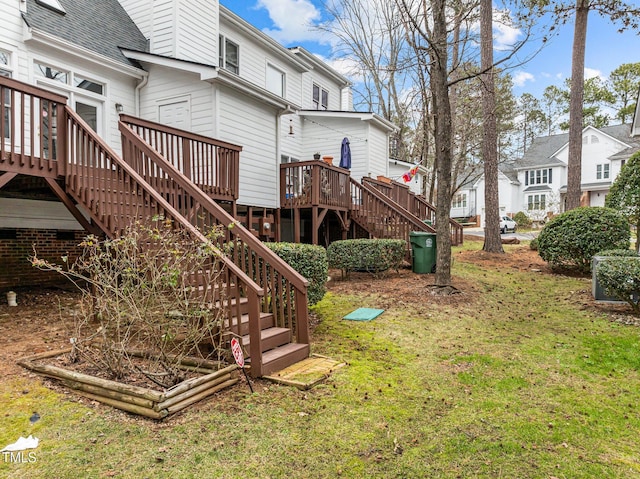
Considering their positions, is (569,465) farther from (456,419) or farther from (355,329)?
(355,329)

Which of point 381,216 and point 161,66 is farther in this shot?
point 381,216

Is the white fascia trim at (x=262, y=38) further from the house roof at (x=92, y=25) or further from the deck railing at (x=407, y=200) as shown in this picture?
the deck railing at (x=407, y=200)

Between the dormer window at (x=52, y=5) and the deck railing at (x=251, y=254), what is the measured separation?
4642mm

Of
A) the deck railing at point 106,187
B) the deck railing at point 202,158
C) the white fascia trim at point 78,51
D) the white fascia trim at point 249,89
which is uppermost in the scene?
the white fascia trim at point 78,51

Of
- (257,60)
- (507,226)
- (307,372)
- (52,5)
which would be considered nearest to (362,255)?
(307,372)

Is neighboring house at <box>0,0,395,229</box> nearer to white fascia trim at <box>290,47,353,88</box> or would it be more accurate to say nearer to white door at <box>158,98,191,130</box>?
white door at <box>158,98,191,130</box>

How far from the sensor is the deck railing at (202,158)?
8.02 metres

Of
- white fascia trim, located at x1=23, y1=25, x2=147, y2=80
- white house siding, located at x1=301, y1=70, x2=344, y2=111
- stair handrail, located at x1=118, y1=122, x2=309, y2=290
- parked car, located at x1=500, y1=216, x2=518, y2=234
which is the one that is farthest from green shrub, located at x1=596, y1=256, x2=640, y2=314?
parked car, located at x1=500, y1=216, x2=518, y2=234

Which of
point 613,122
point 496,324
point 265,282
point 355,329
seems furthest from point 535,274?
point 613,122

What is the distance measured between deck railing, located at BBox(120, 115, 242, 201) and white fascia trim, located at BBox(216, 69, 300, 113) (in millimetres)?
1831

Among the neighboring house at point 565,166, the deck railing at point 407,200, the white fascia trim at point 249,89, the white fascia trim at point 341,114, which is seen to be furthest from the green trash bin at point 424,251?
the neighboring house at point 565,166

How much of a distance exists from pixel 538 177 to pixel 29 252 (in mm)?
40117

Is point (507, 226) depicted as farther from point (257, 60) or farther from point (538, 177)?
point (257, 60)

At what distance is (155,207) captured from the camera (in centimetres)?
580
